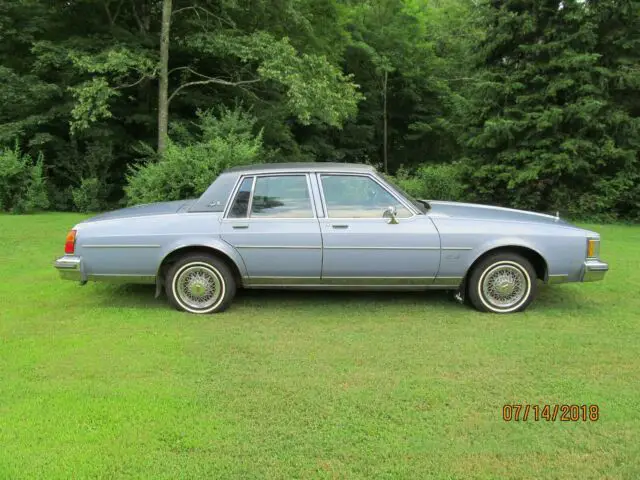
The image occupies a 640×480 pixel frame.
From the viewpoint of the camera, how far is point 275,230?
5453 millimetres

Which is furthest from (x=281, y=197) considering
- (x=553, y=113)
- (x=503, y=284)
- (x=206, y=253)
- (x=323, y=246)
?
(x=553, y=113)

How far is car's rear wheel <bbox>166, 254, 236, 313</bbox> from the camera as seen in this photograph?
5.52m

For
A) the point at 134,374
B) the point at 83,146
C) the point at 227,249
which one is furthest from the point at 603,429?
the point at 83,146

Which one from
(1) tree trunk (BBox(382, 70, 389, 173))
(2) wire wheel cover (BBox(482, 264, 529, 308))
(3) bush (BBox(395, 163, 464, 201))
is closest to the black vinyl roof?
(2) wire wheel cover (BBox(482, 264, 529, 308))

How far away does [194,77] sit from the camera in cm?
2098

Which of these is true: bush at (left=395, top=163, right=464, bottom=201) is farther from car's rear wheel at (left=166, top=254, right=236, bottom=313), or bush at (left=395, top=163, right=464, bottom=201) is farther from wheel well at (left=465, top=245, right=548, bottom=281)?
car's rear wheel at (left=166, top=254, right=236, bottom=313)

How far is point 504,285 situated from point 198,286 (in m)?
3.17

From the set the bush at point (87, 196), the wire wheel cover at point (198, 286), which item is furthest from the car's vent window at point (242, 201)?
the bush at point (87, 196)

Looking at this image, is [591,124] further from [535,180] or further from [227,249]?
[227,249]

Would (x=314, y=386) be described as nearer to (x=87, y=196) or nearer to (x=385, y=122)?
(x=87, y=196)

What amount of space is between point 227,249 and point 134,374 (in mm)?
1724

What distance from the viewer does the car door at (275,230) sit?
5430 mm

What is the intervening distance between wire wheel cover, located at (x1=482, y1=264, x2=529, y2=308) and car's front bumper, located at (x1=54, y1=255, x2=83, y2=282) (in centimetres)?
417
